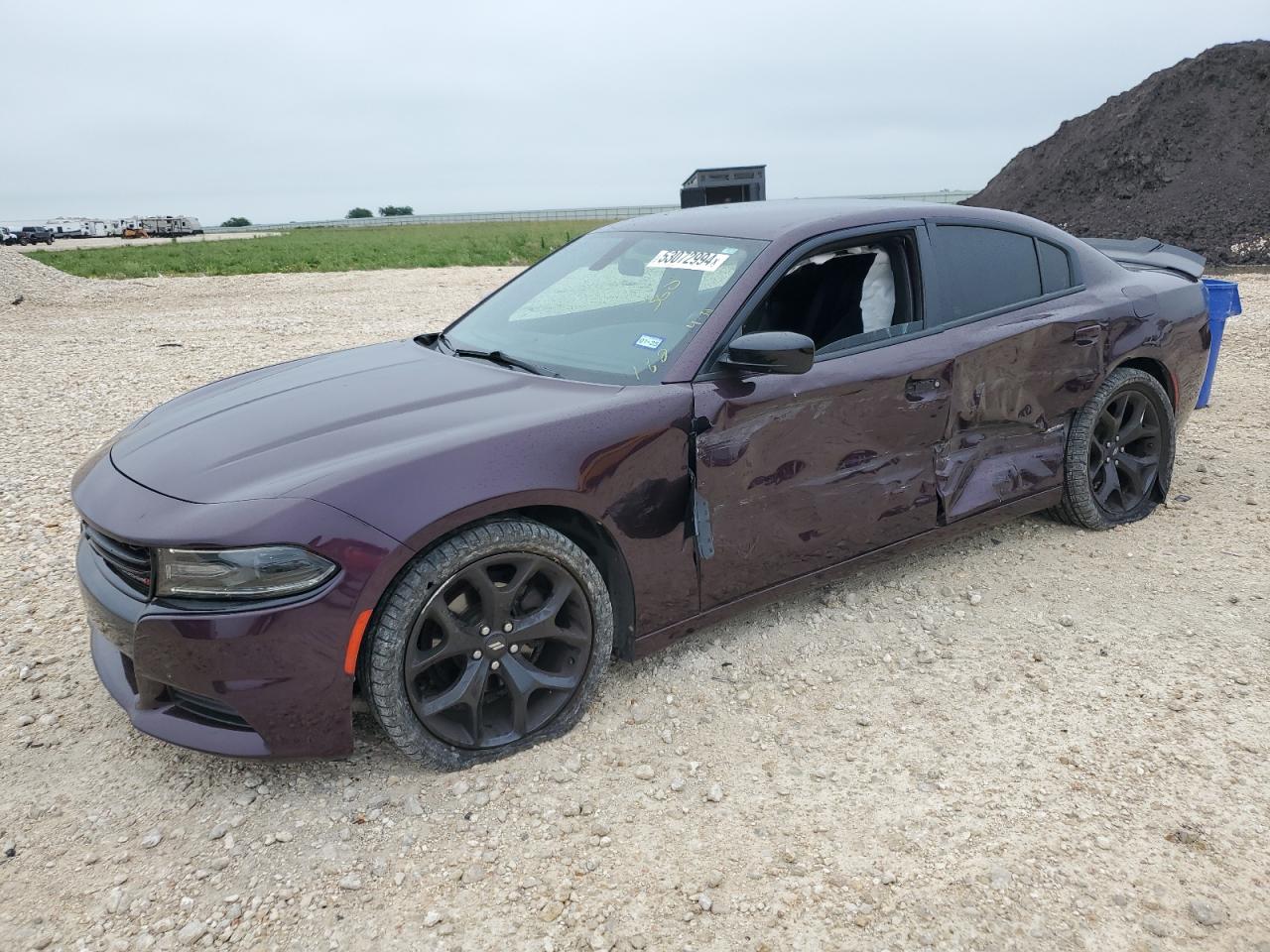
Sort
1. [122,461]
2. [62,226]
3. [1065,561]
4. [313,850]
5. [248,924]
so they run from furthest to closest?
[62,226] → [1065,561] → [122,461] → [313,850] → [248,924]

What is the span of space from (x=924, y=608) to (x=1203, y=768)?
4.09 feet

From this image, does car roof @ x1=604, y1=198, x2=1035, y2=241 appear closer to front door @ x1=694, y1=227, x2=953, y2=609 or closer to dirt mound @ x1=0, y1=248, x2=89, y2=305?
front door @ x1=694, y1=227, x2=953, y2=609

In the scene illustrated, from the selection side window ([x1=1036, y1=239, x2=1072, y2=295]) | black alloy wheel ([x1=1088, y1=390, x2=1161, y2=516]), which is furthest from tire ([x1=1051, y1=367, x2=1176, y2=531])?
side window ([x1=1036, y1=239, x2=1072, y2=295])

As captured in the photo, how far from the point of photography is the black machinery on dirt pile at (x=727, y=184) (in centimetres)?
1635

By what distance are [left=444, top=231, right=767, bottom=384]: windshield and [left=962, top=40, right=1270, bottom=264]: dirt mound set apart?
1584 cm

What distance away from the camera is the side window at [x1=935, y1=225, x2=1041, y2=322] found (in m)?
3.94

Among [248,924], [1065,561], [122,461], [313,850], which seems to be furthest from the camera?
[1065,561]

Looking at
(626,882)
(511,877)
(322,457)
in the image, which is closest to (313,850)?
(511,877)

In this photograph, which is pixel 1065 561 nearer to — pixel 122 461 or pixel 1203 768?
pixel 1203 768

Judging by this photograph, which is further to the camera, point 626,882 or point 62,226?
Answer: point 62,226

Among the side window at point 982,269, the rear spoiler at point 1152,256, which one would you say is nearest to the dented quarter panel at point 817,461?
the side window at point 982,269

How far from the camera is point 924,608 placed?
3.99 metres

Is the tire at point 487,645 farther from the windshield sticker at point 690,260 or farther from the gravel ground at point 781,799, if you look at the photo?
the windshield sticker at point 690,260

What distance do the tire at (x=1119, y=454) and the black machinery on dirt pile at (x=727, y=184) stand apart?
12276 mm
